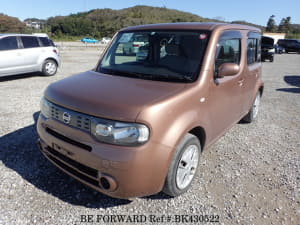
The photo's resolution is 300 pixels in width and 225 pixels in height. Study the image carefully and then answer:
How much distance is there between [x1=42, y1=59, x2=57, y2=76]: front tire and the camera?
8.69 m

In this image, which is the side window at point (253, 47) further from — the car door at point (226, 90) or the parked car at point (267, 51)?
the parked car at point (267, 51)

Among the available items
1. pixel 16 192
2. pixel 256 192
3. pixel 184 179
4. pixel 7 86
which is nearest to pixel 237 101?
pixel 256 192

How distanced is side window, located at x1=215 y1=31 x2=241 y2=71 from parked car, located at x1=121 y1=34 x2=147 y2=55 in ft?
3.36

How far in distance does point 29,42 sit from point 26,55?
570 millimetres

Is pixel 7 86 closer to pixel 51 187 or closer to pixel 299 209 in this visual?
pixel 51 187

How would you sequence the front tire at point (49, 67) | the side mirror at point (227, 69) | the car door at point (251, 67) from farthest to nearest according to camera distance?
the front tire at point (49, 67)
the car door at point (251, 67)
the side mirror at point (227, 69)

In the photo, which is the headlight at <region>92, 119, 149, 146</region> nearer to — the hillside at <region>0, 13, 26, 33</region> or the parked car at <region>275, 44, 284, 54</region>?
the parked car at <region>275, 44, 284, 54</region>

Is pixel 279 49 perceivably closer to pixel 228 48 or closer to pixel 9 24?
pixel 228 48

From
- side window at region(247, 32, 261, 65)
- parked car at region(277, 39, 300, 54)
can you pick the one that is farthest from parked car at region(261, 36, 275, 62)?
side window at region(247, 32, 261, 65)

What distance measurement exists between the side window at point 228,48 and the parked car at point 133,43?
1023mm

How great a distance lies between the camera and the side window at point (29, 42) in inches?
313

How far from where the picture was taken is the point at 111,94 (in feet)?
6.92

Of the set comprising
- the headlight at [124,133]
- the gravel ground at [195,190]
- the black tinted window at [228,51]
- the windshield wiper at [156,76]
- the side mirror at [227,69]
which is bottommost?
the gravel ground at [195,190]

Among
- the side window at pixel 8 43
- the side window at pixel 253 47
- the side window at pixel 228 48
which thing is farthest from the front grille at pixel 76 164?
the side window at pixel 8 43
